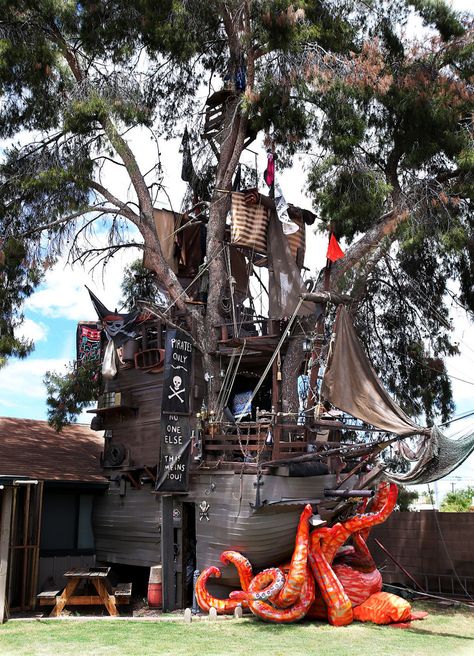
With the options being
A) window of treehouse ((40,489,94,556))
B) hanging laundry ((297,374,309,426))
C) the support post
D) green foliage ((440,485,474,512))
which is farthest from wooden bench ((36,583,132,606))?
green foliage ((440,485,474,512))

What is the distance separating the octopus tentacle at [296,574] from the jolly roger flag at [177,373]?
147 inches

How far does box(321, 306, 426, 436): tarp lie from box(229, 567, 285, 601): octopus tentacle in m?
3.19

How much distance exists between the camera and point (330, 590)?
42.8ft

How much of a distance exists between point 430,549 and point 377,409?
202 inches

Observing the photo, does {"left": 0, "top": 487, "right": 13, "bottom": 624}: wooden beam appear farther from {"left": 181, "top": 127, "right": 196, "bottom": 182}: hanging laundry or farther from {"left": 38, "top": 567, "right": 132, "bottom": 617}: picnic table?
{"left": 181, "top": 127, "right": 196, "bottom": 182}: hanging laundry

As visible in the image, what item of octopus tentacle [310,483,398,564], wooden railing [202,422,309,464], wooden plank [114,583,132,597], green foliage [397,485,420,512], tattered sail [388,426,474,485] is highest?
wooden railing [202,422,309,464]

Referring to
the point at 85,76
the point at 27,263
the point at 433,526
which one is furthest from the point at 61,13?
the point at 433,526

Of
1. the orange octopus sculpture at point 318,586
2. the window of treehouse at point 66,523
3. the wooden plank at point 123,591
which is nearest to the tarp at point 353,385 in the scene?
the orange octopus sculpture at point 318,586

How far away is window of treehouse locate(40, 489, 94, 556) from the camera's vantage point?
17.0m

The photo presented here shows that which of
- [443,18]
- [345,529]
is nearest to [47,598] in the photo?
[345,529]

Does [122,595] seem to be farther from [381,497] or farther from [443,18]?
[443,18]

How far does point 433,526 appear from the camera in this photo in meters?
17.0

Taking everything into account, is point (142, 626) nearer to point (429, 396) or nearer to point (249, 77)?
point (429, 396)

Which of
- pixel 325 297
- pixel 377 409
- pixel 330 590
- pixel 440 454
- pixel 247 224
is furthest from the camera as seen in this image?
pixel 247 224
